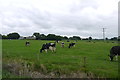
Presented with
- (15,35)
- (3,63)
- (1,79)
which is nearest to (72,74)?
(1,79)

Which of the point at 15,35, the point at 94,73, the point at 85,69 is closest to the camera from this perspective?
the point at 94,73

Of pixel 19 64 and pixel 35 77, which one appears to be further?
pixel 19 64

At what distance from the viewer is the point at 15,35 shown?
433ft

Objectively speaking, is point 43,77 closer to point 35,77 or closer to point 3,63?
point 35,77

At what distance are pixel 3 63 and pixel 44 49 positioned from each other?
37.2ft

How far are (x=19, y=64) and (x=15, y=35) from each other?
404 feet

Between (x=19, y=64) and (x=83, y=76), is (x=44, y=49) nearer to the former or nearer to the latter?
(x=19, y=64)

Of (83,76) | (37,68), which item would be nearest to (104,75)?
(83,76)

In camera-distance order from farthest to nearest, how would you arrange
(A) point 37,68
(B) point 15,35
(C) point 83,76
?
(B) point 15,35
(A) point 37,68
(C) point 83,76

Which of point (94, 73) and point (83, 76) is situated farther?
point (94, 73)

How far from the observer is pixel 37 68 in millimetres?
12727

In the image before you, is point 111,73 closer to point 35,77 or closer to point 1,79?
point 35,77

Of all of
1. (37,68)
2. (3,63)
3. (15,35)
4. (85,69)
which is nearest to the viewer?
(85,69)

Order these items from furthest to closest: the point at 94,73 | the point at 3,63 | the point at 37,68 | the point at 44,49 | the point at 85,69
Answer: the point at 44,49 → the point at 3,63 → the point at 37,68 → the point at 85,69 → the point at 94,73
